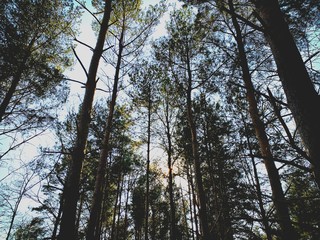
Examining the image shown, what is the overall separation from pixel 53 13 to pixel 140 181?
49.2 ft

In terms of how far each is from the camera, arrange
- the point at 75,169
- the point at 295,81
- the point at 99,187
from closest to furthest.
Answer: the point at 295,81, the point at 75,169, the point at 99,187

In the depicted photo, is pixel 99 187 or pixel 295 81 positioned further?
pixel 99 187

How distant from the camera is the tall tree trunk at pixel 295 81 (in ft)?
3.86

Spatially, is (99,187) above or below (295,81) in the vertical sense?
above

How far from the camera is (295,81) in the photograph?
1.39m

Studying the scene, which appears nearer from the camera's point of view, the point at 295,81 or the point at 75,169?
the point at 295,81

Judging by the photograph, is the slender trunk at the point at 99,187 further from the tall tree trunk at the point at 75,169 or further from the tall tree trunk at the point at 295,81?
→ the tall tree trunk at the point at 295,81

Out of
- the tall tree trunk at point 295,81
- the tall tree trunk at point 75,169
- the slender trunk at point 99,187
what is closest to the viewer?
the tall tree trunk at point 295,81

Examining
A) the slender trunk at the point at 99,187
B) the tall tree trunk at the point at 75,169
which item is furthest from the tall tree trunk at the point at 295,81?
the slender trunk at the point at 99,187

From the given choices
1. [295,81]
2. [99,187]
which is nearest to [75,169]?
[99,187]

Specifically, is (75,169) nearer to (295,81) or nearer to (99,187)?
(99,187)

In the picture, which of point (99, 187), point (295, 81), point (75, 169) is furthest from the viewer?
point (99, 187)

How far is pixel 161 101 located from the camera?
12344 millimetres

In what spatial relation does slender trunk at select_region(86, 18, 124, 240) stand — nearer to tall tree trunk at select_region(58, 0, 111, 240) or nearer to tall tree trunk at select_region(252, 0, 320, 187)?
tall tree trunk at select_region(58, 0, 111, 240)
